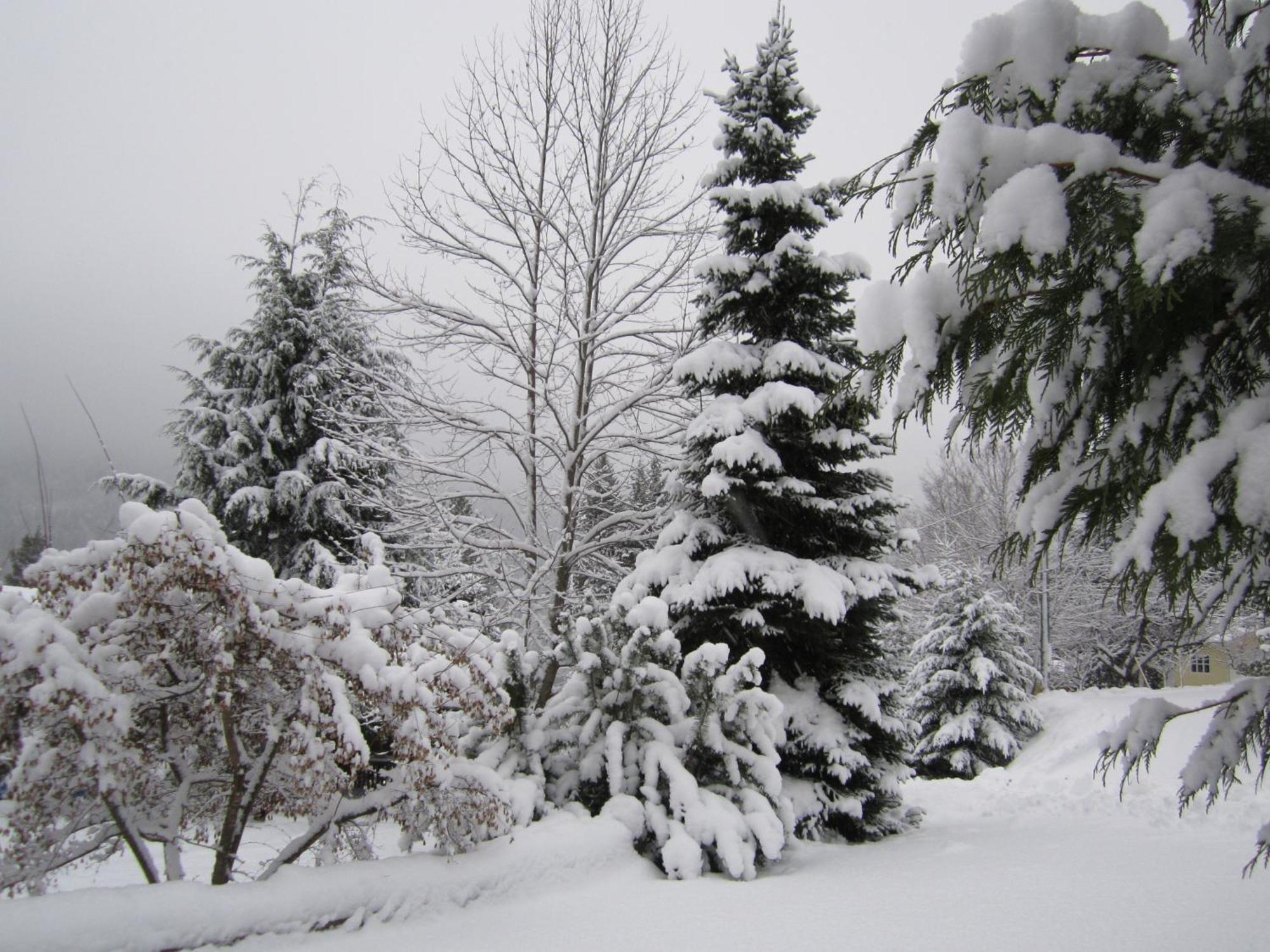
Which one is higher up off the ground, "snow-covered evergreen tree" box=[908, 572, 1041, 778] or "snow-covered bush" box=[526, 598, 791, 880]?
"snow-covered bush" box=[526, 598, 791, 880]

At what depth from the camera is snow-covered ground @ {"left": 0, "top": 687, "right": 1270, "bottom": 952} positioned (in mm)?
2842

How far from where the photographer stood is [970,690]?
45.2 feet

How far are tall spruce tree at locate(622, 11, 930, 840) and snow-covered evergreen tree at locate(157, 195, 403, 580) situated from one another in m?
6.97

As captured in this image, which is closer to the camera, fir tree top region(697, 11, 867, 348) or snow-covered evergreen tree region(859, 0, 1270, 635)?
snow-covered evergreen tree region(859, 0, 1270, 635)

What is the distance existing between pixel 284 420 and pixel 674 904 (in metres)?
13.0

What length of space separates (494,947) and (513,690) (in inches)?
85.1

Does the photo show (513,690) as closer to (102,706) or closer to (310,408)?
(102,706)

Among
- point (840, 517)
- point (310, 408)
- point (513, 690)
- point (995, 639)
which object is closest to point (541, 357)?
point (840, 517)

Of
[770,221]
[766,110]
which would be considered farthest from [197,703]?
[766,110]

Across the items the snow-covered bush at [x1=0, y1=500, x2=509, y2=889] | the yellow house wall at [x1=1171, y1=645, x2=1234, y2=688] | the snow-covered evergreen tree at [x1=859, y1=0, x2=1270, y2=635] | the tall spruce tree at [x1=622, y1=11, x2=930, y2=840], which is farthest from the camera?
the yellow house wall at [x1=1171, y1=645, x2=1234, y2=688]

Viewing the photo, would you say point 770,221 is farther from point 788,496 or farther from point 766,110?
point 788,496

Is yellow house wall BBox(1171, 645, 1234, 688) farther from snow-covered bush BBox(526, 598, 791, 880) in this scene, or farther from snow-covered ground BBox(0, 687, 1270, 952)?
snow-covered bush BBox(526, 598, 791, 880)

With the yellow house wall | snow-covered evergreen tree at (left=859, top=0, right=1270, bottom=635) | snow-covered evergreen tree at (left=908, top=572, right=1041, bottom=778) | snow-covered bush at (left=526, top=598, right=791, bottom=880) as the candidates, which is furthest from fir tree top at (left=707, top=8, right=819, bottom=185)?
the yellow house wall

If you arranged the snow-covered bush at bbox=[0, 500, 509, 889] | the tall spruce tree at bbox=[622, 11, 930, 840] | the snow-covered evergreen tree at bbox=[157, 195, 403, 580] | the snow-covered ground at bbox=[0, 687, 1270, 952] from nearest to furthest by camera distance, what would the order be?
the snow-covered ground at bbox=[0, 687, 1270, 952]
the snow-covered bush at bbox=[0, 500, 509, 889]
the tall spruce tree at bbox=[622, 11, 930, 840]
the snow-covered evergreen tree at bbox=[157, 195, 403, 580]
